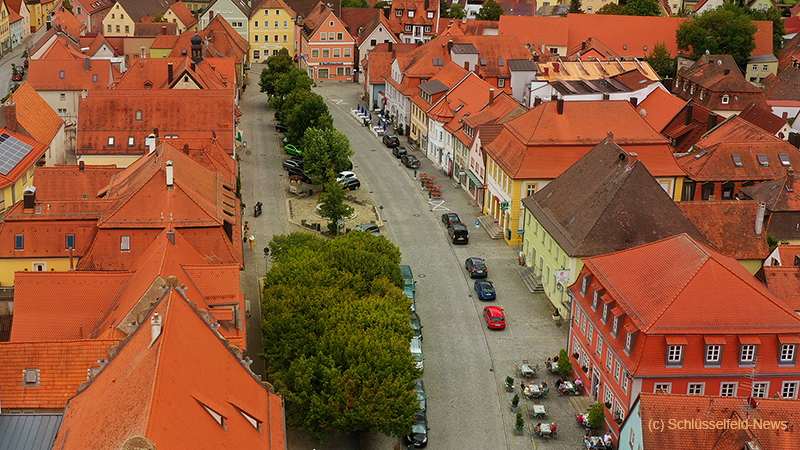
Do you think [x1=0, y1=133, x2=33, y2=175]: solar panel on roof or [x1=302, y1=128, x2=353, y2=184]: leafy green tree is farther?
[x1=302, y1=128, x2=353, y2=184]: leafy green tree

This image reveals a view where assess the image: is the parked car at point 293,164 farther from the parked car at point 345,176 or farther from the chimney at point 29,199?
the chimney at point 29,199

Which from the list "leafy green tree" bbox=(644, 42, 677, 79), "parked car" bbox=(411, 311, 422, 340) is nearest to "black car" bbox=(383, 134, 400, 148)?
"parked car" bbox=(411, 311, 422, 340)

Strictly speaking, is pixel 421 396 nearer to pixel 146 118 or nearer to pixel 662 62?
pixel 146 118

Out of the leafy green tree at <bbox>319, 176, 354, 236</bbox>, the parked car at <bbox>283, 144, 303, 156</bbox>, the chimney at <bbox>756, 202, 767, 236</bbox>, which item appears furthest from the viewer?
the parked car at <bbox>283, 144, 303, 156</bbox>

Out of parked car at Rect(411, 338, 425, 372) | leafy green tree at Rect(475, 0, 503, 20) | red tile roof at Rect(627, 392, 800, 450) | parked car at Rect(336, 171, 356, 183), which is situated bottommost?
parked car at Rect(411, 338, 425, 372)

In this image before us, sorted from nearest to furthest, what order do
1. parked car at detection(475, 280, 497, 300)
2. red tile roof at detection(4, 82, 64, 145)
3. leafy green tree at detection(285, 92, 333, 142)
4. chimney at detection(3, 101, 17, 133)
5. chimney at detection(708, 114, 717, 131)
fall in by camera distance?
parked car at detection(475, 280, 497, 300)
chimney at detection(3, 101, 17, 133)
red tile roof at detection(4, 82, 64, 145)
chimney at detection(708, 114, 717, 131)
leafy green tree at detection(285, 92, 333, 142)

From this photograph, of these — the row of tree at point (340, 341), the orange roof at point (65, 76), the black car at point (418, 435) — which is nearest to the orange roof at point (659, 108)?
the row of tree at point (340, 341)

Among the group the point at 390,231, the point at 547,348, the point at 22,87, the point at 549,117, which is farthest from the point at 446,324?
the point at 22,87

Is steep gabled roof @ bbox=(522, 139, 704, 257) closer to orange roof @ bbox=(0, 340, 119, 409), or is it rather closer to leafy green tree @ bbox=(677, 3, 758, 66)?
orange roof @ bbox=(0, 340, 119, 409)

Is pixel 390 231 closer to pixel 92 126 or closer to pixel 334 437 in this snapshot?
pixel 92 126
